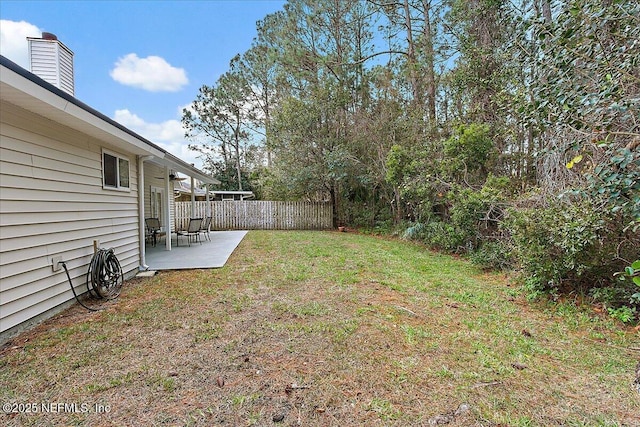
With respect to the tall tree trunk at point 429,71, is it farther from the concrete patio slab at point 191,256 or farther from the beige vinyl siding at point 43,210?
the beige vinyl siding at point 43,210

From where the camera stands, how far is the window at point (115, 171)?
4.75 metres

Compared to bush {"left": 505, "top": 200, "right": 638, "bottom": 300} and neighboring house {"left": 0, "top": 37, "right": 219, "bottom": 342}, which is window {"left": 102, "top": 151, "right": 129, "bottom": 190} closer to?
neighboring house {"left": 0, "top": 37, "right": 219, "bottom": 342}

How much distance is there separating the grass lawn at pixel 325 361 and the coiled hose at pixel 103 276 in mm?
217

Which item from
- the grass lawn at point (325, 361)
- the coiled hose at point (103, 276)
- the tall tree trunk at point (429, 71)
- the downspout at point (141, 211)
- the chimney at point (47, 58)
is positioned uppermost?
the tall tree trunk at point (429, 71)

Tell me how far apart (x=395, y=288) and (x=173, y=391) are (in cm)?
338

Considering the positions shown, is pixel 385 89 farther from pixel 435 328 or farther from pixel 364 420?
pixel 364 420

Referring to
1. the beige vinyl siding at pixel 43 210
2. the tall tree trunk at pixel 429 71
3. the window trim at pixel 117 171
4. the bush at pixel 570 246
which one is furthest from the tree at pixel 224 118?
the bush at pixel 570 246

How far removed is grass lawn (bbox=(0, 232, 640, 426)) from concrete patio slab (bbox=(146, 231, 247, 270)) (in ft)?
5.44

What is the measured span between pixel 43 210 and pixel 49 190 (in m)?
0.26

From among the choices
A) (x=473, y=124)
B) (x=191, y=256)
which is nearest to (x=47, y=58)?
(x=191, y=256)

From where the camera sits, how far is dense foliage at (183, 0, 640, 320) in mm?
2865

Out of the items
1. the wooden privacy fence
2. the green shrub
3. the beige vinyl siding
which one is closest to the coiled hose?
the beige vinyl siding

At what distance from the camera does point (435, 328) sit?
3.23 metres

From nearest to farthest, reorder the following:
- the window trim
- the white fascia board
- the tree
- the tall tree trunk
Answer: the white fascia board < the window trim < the tall tree trunk < the tree
